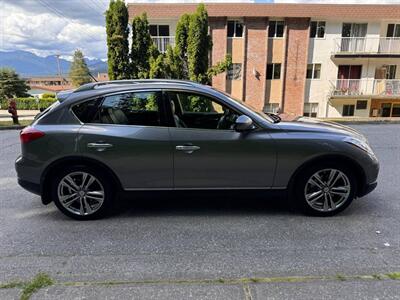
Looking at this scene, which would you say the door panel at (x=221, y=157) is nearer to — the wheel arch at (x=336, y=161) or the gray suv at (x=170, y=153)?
the gray suv at (x=170, y=153)

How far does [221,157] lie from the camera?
3.73 metres

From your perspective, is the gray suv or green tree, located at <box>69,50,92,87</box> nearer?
the gray suv

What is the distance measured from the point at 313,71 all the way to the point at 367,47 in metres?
4.18

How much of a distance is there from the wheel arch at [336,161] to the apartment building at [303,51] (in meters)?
20.2

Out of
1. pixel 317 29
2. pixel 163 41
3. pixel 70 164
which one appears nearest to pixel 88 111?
pixel 70 164

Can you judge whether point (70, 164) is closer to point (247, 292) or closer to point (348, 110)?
point (247, 292)

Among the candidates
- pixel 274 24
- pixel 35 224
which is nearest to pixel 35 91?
pixel 274 24

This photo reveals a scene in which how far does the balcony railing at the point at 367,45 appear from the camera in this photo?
23609 mm

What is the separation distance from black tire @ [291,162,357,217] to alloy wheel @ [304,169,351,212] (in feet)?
0.08

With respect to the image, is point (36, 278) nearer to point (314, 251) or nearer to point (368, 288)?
point (314, 251)

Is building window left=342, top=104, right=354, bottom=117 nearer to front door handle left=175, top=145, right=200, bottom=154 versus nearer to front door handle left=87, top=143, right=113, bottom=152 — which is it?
front door handle left=175, top=145, right=200, bottom=154

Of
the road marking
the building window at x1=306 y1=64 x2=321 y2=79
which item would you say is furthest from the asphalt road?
the building window at x1=306 y1=64 x2=321 y2=79

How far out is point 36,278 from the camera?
2703mm

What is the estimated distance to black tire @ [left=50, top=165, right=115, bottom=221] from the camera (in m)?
3.77
